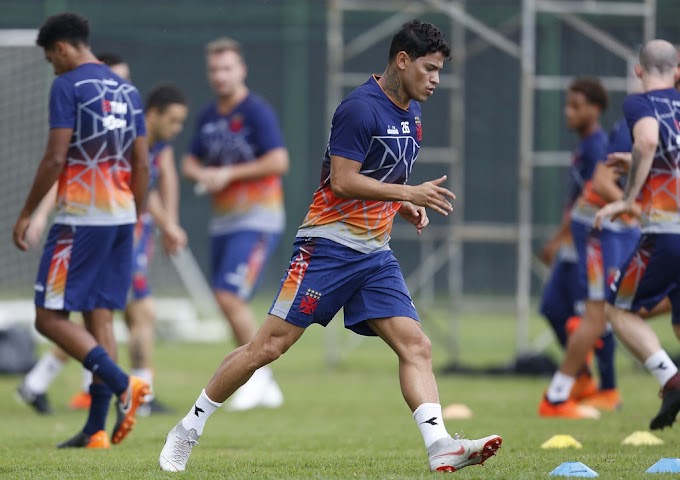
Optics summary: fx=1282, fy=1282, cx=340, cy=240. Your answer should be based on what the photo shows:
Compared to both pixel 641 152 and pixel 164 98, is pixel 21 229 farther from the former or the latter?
pixel 641 152

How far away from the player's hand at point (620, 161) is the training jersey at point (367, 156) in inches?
82.6

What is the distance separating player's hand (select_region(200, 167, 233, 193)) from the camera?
10.3 m

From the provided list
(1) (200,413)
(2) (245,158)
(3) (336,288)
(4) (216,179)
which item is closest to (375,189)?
(3) (336,288)

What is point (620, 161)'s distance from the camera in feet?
25.4

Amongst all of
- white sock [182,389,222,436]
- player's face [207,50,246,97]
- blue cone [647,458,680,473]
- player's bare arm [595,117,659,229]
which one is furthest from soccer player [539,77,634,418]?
white sock [182,389,222,436]

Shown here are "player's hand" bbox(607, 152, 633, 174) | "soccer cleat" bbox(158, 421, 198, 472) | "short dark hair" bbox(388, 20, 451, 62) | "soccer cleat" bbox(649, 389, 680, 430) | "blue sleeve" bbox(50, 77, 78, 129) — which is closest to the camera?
"short dark hair" bbox(388, 20, 451, 62)

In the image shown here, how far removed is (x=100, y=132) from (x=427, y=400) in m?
2.71

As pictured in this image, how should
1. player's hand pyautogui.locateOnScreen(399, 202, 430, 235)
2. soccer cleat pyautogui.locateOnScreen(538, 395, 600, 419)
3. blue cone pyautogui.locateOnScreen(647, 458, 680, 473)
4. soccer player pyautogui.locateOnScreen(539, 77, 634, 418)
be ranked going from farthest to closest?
soccer player pyautogui.locateOnScreen(539, 77, 634, 418), soccer cleat pyautogui.locateOnScreen(538, 395, 600, 419), player's hand pyautogui.locateOnScreen(399, 202, 430, 235), blue cone pyautogui.locateOnScreen(647, 458, 680, 473)

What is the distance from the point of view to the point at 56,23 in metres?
7.30

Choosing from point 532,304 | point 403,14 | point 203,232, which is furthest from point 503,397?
point 203,232

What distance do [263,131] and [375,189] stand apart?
16.2 feet

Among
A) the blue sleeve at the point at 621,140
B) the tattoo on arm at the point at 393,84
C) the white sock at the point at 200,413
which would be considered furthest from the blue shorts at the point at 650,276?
the white sock at the point at 200,413

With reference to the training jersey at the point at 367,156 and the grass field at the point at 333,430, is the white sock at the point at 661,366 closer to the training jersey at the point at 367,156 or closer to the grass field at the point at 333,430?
the grass field at the point at 333,430

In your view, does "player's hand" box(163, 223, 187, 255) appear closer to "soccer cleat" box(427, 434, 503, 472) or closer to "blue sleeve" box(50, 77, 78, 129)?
"blue sleeve" box(50, 77, 78, 129)
